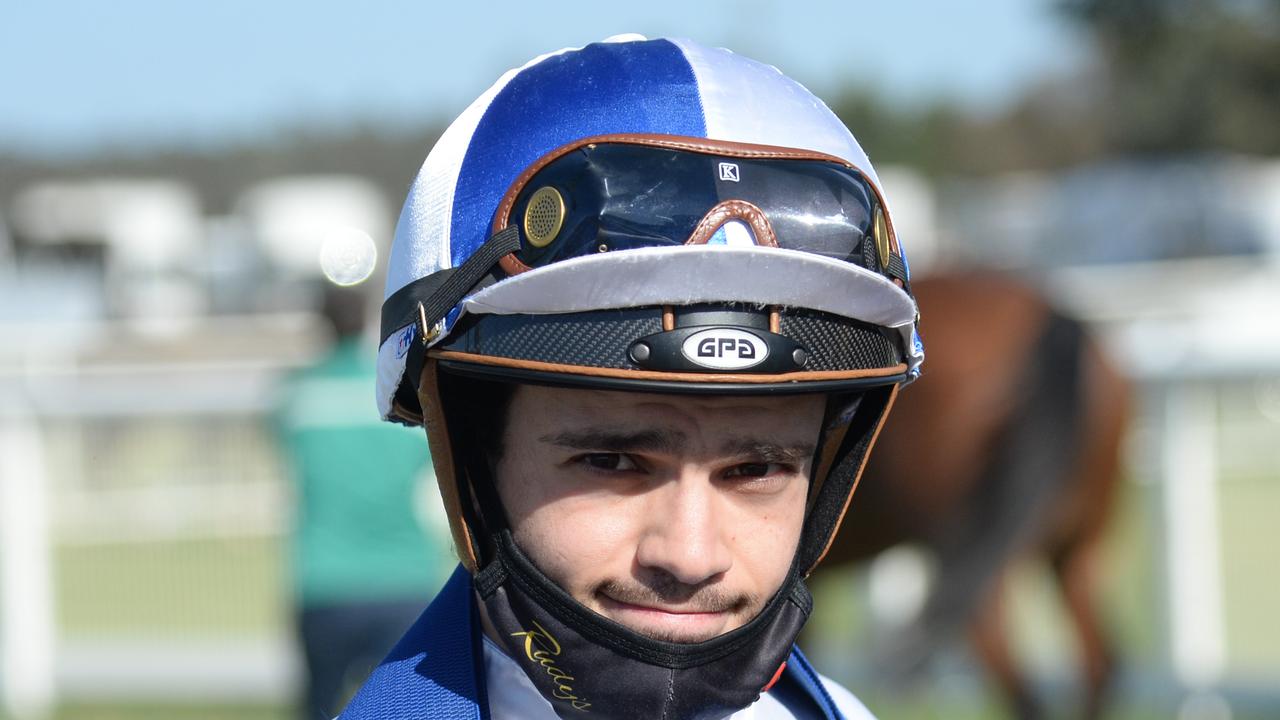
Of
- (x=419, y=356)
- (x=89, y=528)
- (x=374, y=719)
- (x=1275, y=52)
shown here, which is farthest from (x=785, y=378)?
(x=1275, y=52)

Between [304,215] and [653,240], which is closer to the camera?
[653,240]

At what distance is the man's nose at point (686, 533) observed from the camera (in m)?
1.51

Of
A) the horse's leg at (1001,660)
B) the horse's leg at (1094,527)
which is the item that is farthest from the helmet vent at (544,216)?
the horse's leg at (1001,660)

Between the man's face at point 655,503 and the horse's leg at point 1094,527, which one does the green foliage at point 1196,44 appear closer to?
the horse's leg at point 1094,527

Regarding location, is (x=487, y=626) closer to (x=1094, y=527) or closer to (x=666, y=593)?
(x=666, y=593)

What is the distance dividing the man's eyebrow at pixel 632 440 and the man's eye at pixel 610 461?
0.05ft

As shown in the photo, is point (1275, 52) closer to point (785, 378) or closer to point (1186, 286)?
point (1186, 286)

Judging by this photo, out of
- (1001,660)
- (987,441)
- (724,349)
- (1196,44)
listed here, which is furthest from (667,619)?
(1196,44)

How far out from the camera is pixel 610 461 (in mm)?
1571

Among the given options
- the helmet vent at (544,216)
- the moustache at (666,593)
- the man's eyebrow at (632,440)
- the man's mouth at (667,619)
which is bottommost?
the man's mouth at (667,619)

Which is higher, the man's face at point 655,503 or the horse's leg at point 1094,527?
the man's face at point 655,503

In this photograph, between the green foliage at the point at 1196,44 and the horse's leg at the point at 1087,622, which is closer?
the horse's leg at the point at 1087,622

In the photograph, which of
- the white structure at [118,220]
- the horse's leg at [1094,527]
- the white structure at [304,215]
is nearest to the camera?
the horse's leg at [1094,527]

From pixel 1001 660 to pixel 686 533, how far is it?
4.69m
